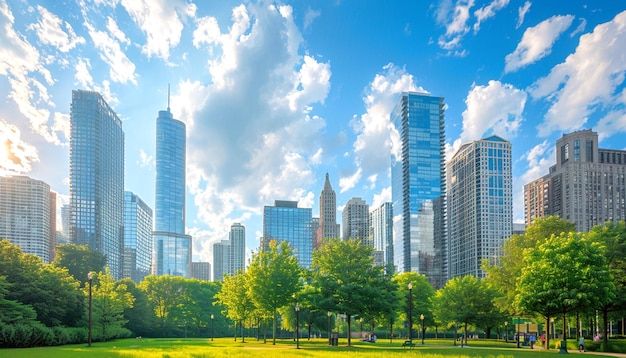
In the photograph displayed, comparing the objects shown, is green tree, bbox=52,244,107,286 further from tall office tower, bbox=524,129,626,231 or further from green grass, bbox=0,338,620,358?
tall office tower, bbox=524,129,626,231

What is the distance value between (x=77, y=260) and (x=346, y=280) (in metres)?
56.6

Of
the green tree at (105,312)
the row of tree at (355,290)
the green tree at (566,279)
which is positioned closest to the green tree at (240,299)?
the row of tree at (355,290)

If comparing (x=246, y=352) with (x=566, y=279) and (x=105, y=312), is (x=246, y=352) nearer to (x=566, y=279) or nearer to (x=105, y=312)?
(x=566, y=279)

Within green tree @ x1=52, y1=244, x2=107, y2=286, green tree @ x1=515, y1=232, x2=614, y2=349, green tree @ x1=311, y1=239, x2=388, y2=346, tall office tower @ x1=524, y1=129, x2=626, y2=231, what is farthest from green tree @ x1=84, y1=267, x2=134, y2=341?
tall office tower @ x1=524, y1=129, x2=626, y2=231

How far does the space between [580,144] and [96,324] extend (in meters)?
201

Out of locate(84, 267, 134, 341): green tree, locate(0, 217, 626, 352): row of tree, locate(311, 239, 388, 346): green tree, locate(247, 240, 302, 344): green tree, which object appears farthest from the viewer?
locate(84, 267, 134, 341): green tree

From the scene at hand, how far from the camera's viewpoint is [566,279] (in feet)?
127

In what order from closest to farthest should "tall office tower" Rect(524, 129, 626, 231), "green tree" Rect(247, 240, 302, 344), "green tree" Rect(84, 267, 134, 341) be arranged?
1. "green tree" Rect(247, 240, 302, 344)
2. "green tree" Rect(84, 267, 134, 341)
3. "tall office tower" Rect(524, 129, 626, 231)

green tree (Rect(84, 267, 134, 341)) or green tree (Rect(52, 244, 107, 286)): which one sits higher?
green tree (Rect(52, 244, 107, 286))

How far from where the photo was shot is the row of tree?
3906 centimetres

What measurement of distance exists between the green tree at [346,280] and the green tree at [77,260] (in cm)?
4937

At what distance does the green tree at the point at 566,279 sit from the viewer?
37.3 metres

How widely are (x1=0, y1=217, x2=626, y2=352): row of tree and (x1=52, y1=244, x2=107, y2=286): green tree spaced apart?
0.75 feet

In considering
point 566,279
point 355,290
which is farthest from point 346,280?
point 566,279
